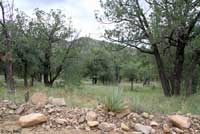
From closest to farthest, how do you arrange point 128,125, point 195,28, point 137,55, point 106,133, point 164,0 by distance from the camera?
1. point 106,133
2. point 128,125
3. point 164,0
4. point 195,28
5. point 137,55

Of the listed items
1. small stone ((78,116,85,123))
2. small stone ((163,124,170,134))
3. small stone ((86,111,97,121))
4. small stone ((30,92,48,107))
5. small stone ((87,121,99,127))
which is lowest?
small stone ((163,124,170,134))

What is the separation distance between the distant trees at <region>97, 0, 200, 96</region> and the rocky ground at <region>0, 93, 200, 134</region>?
741 centimetres

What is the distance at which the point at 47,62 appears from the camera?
1001 inches

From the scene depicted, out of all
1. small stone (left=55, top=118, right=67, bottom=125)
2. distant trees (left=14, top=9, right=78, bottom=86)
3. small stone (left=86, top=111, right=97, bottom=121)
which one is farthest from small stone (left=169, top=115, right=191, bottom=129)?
distant trees (left=14, top=9, right=78, bottom=86)

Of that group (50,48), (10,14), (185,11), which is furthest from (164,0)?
(50,48)

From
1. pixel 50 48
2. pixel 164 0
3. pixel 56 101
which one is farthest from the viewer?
pixel 50 48

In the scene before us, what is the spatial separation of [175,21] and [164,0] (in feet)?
4.53

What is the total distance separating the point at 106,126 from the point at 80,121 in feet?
1.58

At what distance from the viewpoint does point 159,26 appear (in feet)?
40.7

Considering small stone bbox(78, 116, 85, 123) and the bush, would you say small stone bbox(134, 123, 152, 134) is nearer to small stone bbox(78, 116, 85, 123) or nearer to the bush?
the bush

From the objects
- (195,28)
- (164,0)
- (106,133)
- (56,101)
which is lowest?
(106,133)

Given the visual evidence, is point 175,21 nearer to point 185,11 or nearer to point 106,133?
point 185,11

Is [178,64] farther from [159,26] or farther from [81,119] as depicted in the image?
[81,119]

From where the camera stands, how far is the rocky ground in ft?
15.0
